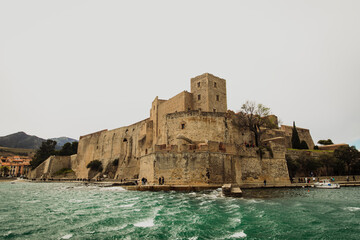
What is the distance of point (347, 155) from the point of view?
3083cm

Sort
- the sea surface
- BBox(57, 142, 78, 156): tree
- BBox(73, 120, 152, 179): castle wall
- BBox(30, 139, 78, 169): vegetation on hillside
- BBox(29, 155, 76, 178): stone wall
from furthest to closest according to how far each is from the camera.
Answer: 1. BBox(57, 142, 78, 156): tree
2. BBox(30, 139, 78, 169): vegetation on hillside
3. BBox(29, 155, 76, 178): stone wall
4. BBox(73, 120, 152, 179): castle wall
5. the sea surface

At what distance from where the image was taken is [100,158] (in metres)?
52.6

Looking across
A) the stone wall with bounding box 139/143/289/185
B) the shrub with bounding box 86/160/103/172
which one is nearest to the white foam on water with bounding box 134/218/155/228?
the stone wall with bounding box 139/143/289/185

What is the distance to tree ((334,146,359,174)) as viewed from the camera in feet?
101

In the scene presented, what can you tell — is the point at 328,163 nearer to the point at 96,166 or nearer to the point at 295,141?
the point at 295,141

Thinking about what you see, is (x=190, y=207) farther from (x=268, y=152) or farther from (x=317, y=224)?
(x=268, y=152)

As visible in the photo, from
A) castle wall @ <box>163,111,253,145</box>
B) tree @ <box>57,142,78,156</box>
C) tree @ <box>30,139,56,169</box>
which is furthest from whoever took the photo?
tree @ <box>57,142,78,156</box>

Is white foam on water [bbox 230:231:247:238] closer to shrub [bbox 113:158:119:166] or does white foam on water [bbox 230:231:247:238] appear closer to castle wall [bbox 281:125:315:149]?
castle wall [bbox 281:125:315:149]

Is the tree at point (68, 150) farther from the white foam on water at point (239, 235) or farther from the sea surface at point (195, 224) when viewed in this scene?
the white foam on water at point (239, 235)

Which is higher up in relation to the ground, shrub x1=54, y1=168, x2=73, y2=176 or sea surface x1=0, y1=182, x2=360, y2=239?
shrub x1=54, y1=168, x2=73, y2=176

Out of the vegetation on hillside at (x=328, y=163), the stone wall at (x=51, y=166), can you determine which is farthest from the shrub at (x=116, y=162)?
the vegetation on hillside at (x=328, y=163)

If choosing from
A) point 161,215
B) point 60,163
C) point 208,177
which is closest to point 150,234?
point 161,215

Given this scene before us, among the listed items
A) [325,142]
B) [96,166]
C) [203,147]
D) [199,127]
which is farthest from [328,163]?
[96,166]

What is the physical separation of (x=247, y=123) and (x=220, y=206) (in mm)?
20460
